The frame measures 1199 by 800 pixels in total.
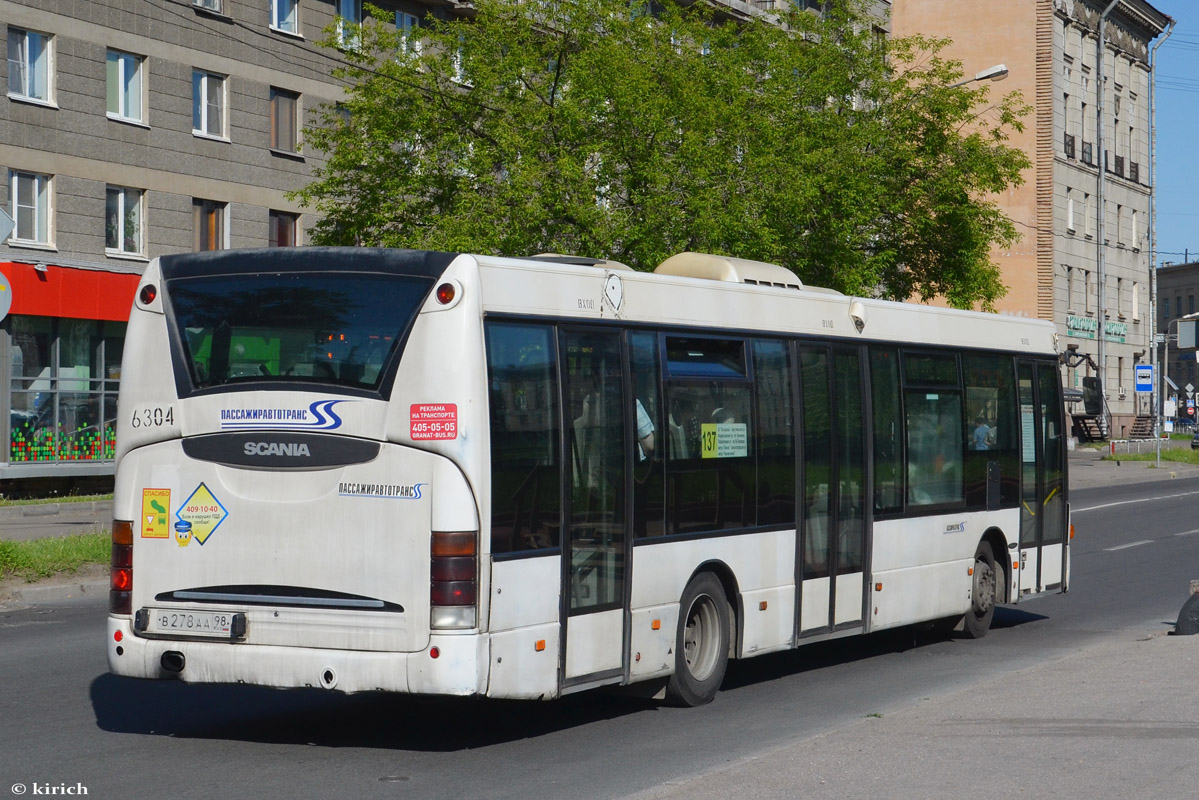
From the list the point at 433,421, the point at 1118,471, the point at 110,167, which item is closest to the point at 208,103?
the point at 110,167

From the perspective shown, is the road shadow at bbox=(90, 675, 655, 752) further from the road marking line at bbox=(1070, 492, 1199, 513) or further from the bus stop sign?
the bus stop sign

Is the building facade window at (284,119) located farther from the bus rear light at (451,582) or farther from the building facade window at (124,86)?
the bus rear light at (451,582)

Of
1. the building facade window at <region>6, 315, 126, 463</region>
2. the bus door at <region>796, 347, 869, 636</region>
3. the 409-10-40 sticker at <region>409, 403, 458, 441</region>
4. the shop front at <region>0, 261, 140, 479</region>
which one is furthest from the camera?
the building facade window at <region>6, 315, 126, 463</region>

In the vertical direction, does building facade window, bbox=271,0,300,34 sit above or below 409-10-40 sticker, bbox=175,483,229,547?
above

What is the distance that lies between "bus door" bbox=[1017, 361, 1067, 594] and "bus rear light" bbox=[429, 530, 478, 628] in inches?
295

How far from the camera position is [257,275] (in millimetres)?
8273

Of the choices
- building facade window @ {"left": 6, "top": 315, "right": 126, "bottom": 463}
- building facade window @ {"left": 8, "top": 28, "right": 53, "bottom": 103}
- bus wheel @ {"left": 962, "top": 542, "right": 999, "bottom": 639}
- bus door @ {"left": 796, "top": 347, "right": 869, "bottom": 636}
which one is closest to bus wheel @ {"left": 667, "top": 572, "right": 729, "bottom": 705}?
bus door @ {"left": 796, "top": 347, "right": 869, "bottom": 636}

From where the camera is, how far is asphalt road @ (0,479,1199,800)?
24.4ft

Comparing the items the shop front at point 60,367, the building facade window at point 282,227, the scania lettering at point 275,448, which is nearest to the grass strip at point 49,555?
the scania lettering at point 275,448

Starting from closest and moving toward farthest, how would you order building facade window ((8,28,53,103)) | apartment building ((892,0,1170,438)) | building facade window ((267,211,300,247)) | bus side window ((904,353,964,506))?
bus side window ((904,353,964,506))
building facade window ((8,28,53,103))
building facade window ((267,211,300,247))
apartment building ((892,0,1170,438))

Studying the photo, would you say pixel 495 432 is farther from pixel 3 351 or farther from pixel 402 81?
pixel 3 351

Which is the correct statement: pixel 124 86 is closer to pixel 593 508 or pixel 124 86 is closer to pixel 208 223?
pixel 208 223

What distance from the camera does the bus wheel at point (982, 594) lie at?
13.3m

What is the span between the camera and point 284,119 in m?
35.8
